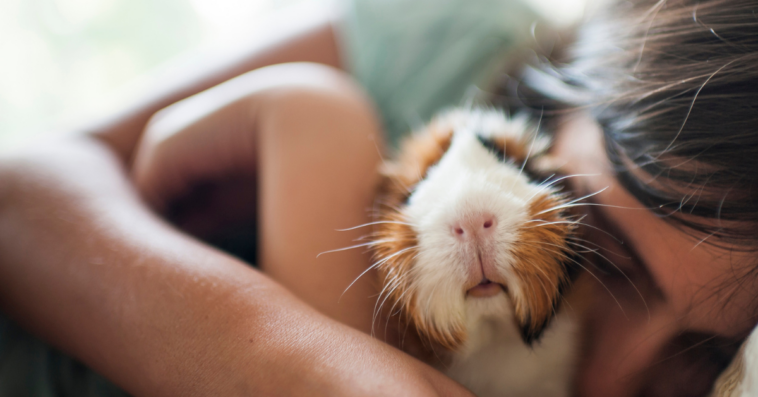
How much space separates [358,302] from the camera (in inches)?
20.6

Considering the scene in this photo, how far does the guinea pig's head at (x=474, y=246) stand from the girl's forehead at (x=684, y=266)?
0.21ft

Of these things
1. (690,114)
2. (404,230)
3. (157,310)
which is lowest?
(157,310)

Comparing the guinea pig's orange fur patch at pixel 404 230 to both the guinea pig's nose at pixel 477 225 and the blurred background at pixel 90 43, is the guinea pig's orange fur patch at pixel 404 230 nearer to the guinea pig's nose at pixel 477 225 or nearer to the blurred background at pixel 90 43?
the guinea pig's nose at pixel 477 225

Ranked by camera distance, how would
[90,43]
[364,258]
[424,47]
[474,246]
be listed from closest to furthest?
[474,246] < [364,258] < [424,47] < [90,43]

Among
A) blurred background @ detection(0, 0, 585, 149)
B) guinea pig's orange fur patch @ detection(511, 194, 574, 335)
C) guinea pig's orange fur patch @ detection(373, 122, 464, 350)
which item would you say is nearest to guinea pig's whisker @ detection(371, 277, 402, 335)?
guinea pig's orange fur patch @ detection(373, 122, 464, 350)

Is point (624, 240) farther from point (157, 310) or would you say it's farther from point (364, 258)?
point (157, 310)

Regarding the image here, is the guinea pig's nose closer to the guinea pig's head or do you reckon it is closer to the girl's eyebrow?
the guinea pig's head

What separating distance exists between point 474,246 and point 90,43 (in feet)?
5.15

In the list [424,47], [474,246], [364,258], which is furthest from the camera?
[424,47]

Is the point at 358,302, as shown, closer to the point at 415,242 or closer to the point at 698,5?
the point at 415,242

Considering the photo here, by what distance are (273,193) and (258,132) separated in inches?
4.9

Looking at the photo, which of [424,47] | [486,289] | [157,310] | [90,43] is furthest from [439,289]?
[90,43]

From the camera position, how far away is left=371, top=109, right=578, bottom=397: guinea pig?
Answer: 1.38 feet

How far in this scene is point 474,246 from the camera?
1.36 ft
